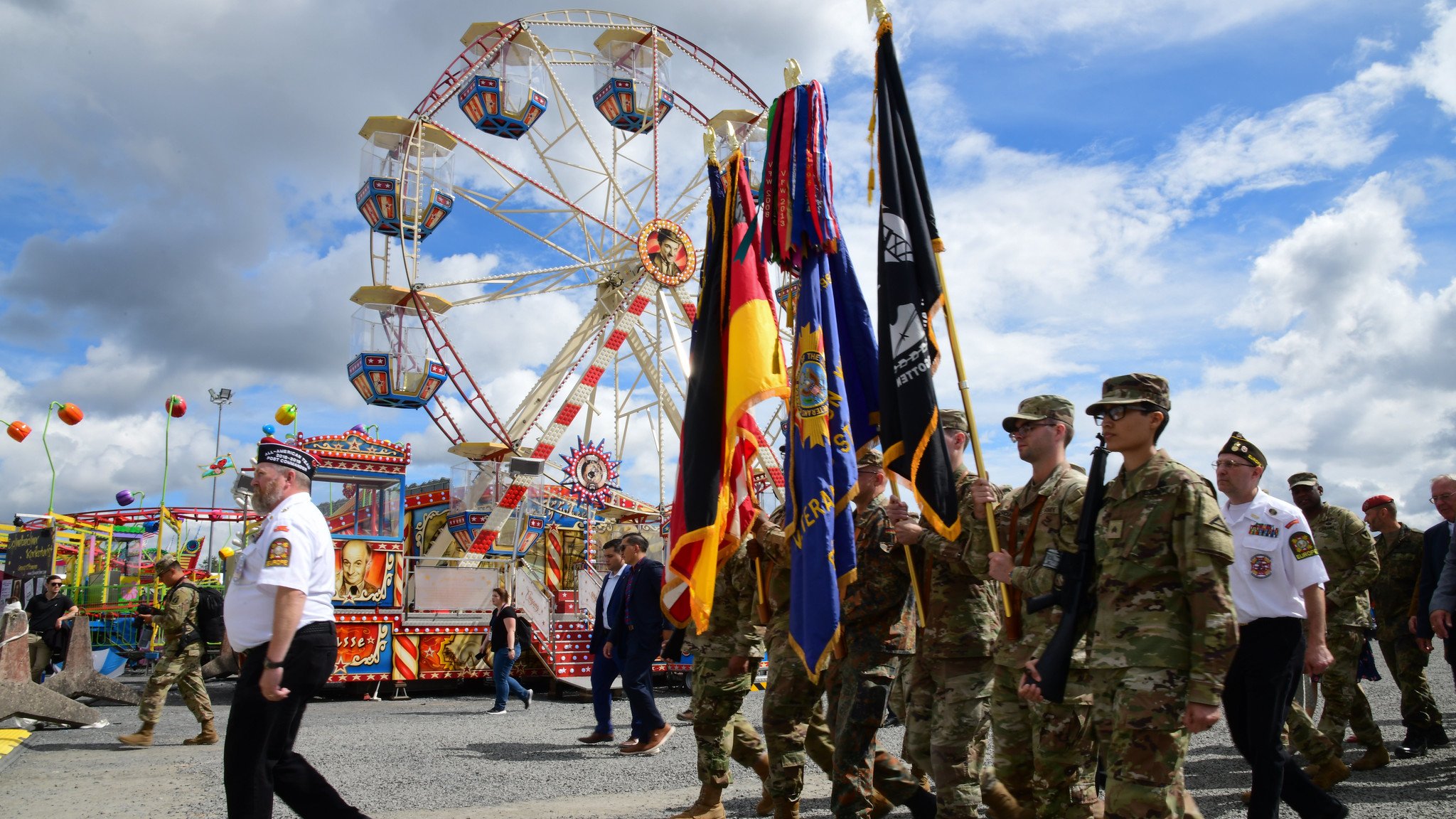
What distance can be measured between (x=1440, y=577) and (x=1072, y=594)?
394cm

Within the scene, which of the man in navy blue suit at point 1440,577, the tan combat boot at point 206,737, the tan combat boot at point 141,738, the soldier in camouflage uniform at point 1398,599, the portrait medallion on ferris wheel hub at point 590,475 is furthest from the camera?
the portrait medallion on ferris wheel hub at point 590,475

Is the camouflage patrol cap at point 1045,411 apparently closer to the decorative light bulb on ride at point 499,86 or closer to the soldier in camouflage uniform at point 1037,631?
the soldier in camouflage uniform at point 1037,631

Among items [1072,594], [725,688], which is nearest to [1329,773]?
[1072,594]

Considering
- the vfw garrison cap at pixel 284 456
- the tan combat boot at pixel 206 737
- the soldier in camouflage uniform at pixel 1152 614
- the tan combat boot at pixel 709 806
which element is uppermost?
the vfw garrison cap at pixel 284 456

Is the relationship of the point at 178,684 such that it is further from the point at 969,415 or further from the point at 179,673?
the point at 969,415

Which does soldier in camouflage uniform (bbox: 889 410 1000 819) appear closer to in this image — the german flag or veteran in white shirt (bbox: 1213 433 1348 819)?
veteran in white shirt (bbox: 1213 433 1348 819)

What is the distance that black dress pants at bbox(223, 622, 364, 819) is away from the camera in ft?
11.5

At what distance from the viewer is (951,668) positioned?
4148 millimetres

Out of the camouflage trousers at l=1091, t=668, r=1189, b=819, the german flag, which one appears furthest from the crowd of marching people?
the german flag

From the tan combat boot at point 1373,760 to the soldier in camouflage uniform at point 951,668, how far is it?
2.98m

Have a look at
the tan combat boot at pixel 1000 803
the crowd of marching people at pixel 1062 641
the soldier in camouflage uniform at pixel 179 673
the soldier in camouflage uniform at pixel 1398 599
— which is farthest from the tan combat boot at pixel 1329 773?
the soldier in camouflage uniform at pixel 179 673

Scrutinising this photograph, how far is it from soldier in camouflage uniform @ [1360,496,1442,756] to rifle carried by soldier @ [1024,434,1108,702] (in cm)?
439

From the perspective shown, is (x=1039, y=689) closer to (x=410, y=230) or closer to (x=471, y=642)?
(x=471, y=642)

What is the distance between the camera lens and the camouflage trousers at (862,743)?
406 cm
